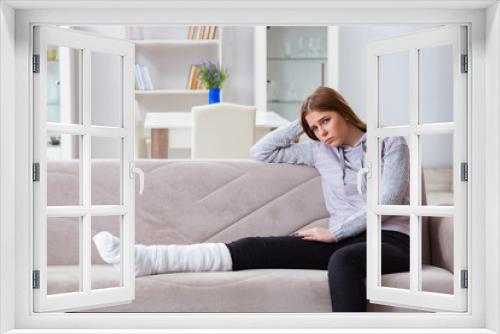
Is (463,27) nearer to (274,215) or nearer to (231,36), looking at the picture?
(274,215)

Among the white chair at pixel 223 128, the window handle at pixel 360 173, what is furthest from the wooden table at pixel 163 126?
the window handle at pixel 360 173

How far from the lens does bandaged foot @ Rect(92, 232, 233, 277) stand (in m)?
2.86

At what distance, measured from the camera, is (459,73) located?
5.76ft

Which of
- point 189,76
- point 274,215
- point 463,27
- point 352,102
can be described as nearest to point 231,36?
point 189,76

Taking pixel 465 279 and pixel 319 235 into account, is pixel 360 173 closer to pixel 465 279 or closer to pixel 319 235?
pixel 319 235

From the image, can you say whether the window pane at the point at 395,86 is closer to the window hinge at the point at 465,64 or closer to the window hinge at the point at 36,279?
the window hinge at the point at 465,64

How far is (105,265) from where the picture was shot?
121 inches

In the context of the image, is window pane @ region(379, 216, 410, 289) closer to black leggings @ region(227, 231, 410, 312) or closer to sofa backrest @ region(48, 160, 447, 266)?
black leggings @ region(227, 231, 410, 312)

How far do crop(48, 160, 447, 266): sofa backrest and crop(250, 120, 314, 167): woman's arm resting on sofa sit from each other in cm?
4

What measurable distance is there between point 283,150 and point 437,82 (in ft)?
12.9

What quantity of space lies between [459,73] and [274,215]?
5.10 ft

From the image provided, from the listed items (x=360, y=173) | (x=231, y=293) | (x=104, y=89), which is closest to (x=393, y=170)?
(x=360, y=173)

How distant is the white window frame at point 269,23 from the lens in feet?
5.49

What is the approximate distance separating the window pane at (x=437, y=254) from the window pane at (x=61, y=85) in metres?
4.25
